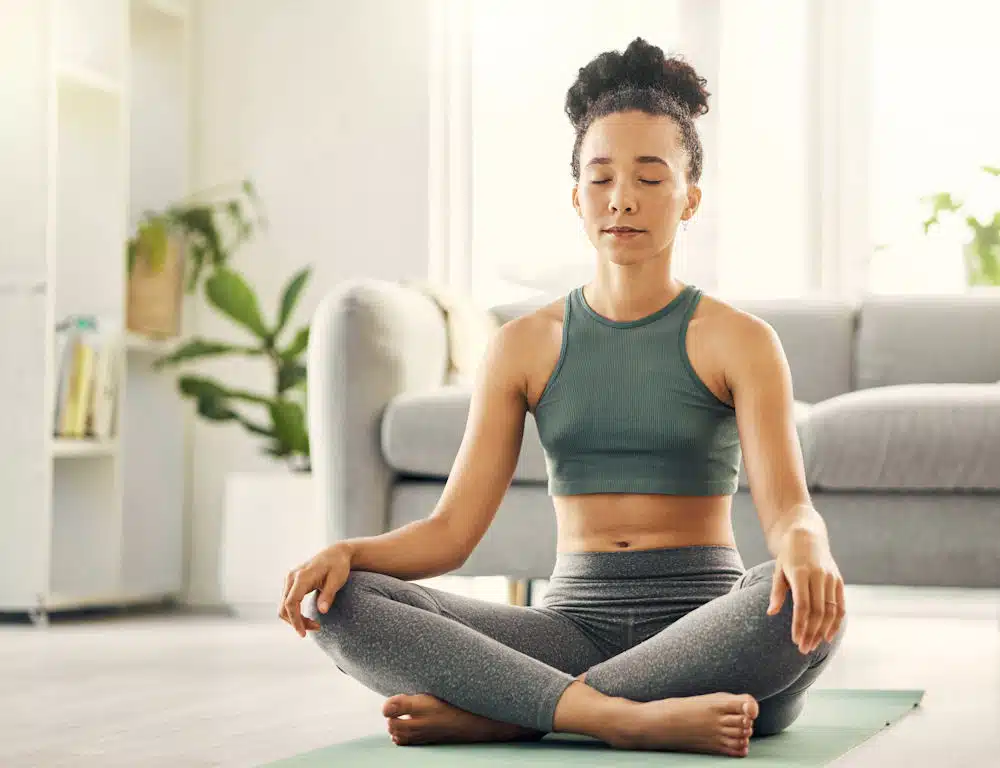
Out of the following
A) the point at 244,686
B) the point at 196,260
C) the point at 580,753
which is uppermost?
the point at 196,260

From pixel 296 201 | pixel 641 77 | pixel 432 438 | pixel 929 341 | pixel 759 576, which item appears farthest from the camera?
pixel 296 201

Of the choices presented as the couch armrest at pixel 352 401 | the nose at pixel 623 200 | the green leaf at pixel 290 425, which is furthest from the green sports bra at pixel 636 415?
the green leaf at pixel 290 425

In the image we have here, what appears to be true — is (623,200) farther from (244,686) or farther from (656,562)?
(244,686)

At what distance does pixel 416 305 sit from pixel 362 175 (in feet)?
4.60

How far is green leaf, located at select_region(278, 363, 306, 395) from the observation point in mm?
3711

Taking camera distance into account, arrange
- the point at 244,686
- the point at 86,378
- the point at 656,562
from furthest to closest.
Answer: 1. the point at 86,378
2. the point at 244,686
3. the point at 656,562

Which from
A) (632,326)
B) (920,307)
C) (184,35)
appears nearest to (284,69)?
(184,35)

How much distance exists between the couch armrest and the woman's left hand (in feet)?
4.36

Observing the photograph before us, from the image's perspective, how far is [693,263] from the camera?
12.8ft

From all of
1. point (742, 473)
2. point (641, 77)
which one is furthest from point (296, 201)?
point (641, 77)

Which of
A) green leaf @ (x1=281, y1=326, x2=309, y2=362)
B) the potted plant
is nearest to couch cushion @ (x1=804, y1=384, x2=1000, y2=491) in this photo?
the potted plant

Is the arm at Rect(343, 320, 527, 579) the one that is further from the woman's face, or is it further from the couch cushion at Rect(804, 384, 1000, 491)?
the couch cushion at Rect(804, 384, 1000, 491)

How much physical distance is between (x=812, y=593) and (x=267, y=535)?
2424 millimetres

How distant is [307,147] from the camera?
409 centimetres
